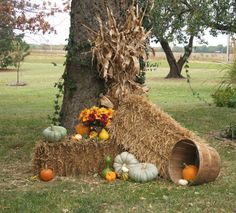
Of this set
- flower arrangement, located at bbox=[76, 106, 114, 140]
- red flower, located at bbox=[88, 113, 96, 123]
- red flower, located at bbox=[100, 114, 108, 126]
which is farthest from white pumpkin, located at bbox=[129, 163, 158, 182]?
red flower, located at bbox=[88, 113, 96, 123]

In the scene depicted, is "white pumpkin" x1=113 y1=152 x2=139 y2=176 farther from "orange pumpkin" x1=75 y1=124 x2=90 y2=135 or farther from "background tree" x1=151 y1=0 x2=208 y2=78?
"background tree" x1=151 y1=0 x2=208 y2=78

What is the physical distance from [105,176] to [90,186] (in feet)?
1.45

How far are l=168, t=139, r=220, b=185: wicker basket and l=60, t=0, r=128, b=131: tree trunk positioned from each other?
1.65m

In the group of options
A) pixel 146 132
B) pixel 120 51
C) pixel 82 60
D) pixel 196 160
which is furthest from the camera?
pixel 82 60

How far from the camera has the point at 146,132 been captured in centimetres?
707

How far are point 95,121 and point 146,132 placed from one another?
745mm

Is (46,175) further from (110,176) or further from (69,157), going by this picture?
(110,176)

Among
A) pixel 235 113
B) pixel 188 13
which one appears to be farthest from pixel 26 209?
pixel 188 13

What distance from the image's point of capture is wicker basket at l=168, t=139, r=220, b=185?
6.41 m

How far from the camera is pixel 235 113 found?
13.8 m

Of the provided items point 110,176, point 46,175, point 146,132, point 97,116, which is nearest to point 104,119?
point 97,116

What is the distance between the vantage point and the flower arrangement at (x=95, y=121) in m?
7.19

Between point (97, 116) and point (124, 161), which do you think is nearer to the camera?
point (124, 161)

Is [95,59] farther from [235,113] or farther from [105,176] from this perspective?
[235,113]
